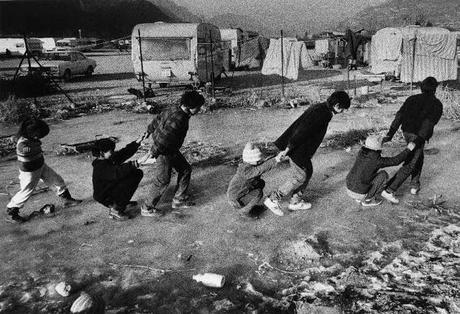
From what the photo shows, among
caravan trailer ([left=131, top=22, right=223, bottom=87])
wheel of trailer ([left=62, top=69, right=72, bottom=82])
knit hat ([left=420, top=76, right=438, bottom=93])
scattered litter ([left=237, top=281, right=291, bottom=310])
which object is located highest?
caravan trailer ([left=131, top=22, right=223, bottom=87])

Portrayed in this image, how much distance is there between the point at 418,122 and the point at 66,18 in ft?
220

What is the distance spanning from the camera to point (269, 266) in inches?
152

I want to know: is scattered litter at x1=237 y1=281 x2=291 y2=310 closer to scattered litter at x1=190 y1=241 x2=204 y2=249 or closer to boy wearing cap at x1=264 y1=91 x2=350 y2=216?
scattered litter at x1=190 y1=241 x2=204 y2=249

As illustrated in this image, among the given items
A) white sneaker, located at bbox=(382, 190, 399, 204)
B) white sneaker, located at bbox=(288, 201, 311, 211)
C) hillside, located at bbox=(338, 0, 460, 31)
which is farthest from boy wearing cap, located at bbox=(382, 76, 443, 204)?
hillside, located at bbox=(338, 0, 460, 31)

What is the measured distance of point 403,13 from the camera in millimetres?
73250

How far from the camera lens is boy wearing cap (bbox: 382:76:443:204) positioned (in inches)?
199

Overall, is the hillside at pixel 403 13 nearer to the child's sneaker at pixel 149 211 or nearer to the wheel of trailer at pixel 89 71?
the wheel of trailer at pixel 89 71

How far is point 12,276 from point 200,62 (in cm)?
1190

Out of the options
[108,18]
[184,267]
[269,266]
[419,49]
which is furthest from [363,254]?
[108,18]

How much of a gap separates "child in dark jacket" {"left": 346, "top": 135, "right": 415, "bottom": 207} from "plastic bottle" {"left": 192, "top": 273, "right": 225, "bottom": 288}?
234 cm

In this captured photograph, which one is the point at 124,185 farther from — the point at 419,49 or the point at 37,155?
the point at 419,49

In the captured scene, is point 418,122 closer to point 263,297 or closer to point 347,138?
point 347,138

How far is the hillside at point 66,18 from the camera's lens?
56.6m

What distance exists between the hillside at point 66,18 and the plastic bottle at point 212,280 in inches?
2296
